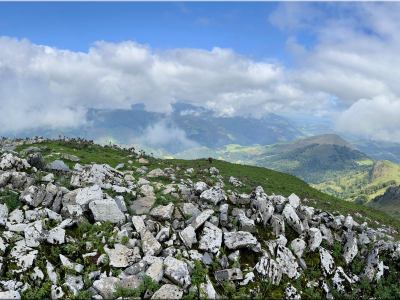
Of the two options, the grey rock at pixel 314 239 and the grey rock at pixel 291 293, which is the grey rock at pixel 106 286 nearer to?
the grey rock at pixel 291 293

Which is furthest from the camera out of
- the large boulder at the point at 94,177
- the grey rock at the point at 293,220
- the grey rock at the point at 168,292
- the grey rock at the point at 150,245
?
the large boulder at the point at 94,177

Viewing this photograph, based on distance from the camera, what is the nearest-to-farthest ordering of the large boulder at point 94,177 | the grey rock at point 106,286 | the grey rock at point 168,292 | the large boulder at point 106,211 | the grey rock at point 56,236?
the grey rock at point 106,286 < the grey rock at point 168,292 < the grey rock at point 56,236 < the large boulder at point 106,211 < the large boulder at point 94,177

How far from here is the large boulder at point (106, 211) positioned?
1148 centimetres

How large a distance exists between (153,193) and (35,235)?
8.69 meters

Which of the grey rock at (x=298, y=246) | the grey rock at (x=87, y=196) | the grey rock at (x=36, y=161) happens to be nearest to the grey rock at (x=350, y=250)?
the grey rock at (x=298, y=246)

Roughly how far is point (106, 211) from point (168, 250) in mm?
4509

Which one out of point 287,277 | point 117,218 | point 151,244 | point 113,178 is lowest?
point 287,277

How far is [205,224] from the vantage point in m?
12.1

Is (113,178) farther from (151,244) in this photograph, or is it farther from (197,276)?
(197,276)

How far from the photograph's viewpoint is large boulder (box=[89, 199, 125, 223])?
1148cm

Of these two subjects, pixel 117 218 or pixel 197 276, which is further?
pixel 117 218

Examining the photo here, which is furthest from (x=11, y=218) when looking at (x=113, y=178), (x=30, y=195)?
(x=113, y=178)

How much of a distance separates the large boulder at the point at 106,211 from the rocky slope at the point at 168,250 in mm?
56

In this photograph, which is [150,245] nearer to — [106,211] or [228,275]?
[106,211]
